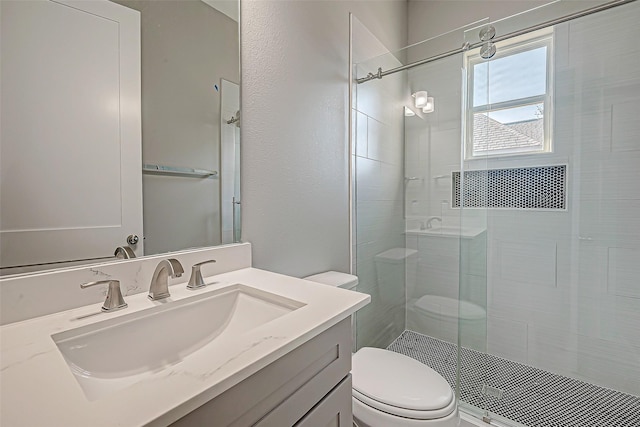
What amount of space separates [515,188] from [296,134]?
5.08 feet

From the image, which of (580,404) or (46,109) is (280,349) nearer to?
(46,109)

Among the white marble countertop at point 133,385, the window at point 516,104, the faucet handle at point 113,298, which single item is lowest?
the white marble countertop at point 133,385

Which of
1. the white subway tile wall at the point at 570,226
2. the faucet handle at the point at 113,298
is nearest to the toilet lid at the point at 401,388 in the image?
the white subway tile wall at the point at 570,226

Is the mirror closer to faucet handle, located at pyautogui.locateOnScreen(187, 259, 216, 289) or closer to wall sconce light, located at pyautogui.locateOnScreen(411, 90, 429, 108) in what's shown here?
faucet handle, located at pyautogui.locateOnScreen(187, 259, 216, 289)

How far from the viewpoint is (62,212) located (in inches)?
30.5

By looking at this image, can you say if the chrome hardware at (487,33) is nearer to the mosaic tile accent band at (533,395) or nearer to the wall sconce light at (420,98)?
the wall sconce light at (420,98)

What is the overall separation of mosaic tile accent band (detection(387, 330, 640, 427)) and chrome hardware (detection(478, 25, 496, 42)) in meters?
1.74

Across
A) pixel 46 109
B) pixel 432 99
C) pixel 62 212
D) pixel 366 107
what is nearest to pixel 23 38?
pixel 46 109

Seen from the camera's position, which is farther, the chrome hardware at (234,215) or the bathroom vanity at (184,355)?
the chrome hardware at (234,215)

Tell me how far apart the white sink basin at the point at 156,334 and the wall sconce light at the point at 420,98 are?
1.76 m

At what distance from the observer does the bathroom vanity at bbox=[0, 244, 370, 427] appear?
41cm

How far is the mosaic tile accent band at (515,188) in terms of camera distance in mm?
1864

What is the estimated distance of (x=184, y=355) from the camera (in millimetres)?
775

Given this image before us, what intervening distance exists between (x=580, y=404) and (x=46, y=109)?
2.57 metres
